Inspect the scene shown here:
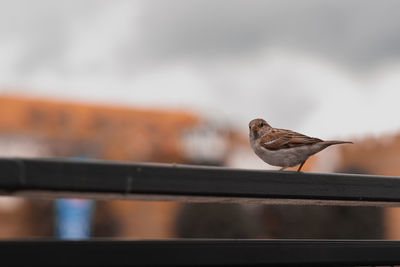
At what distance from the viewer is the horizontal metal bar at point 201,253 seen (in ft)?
4.07

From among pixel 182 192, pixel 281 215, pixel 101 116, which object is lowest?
pixel 281 215

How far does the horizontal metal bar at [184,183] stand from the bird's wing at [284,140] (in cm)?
182

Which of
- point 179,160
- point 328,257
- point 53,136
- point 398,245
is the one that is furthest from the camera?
point 53,136

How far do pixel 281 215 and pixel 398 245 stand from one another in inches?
632

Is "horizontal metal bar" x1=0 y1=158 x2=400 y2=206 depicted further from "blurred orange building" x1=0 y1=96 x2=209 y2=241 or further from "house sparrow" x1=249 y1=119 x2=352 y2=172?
"blurred orange building" x1=0 y1=96 x2=209 y2=241

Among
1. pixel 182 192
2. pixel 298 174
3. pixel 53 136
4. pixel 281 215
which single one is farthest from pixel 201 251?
pixel 53 136

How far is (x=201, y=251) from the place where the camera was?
1374mm

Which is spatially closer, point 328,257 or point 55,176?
point 55,176

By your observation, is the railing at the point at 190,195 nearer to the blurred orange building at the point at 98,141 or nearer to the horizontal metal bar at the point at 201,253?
the horizontal metal bar at the point at 201,253

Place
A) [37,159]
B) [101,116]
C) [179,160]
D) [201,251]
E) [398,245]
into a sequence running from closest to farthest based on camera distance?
[37,159], [201,251], [398,245], [179,160], [101,116]

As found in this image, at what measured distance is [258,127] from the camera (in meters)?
Result: 3.84

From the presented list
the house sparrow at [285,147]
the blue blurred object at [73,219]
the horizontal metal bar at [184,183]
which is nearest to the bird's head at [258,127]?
the house sparrow at [285,147]

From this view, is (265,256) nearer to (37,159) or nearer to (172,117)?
(37,159)

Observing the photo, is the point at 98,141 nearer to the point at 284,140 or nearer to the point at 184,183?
the point at 284,140
